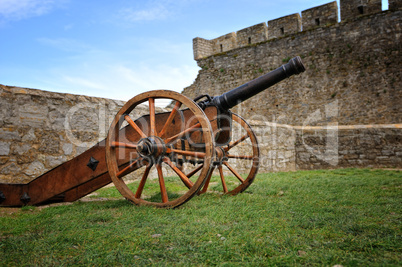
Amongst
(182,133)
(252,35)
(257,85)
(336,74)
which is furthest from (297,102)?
(182,133)

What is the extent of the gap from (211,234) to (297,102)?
1391 cm

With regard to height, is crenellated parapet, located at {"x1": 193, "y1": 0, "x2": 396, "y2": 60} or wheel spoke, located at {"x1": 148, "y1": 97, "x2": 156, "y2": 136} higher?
crenellated parapet, located at {"x1": 193, "y1": 0, "x2": 396, "y2": 60}

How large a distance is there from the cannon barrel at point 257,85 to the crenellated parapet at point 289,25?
12.4m

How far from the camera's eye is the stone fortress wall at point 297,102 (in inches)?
177

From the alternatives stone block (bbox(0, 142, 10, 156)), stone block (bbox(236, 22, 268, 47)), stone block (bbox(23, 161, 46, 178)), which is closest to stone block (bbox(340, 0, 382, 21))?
stone block (bbox(236, 22, 268, 47))

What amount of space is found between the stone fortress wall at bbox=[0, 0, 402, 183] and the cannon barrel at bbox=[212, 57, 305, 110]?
2.73 m

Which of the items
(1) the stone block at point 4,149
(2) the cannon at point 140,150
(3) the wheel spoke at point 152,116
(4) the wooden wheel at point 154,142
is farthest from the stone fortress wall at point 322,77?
(1) the stone block at point 4,149

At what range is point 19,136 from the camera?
4285 mm

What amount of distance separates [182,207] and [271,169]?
5832mm

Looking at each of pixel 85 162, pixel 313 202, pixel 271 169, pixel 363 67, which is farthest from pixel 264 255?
pixel 363 67

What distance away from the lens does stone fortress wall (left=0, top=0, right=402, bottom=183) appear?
4.49 meters

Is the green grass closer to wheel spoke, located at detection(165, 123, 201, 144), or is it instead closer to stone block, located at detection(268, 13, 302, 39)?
wheel spoke, located at detection(165, 123, 201, 144)

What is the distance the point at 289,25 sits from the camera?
51.5ft

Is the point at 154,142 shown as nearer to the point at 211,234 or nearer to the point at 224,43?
the point at 211,234
